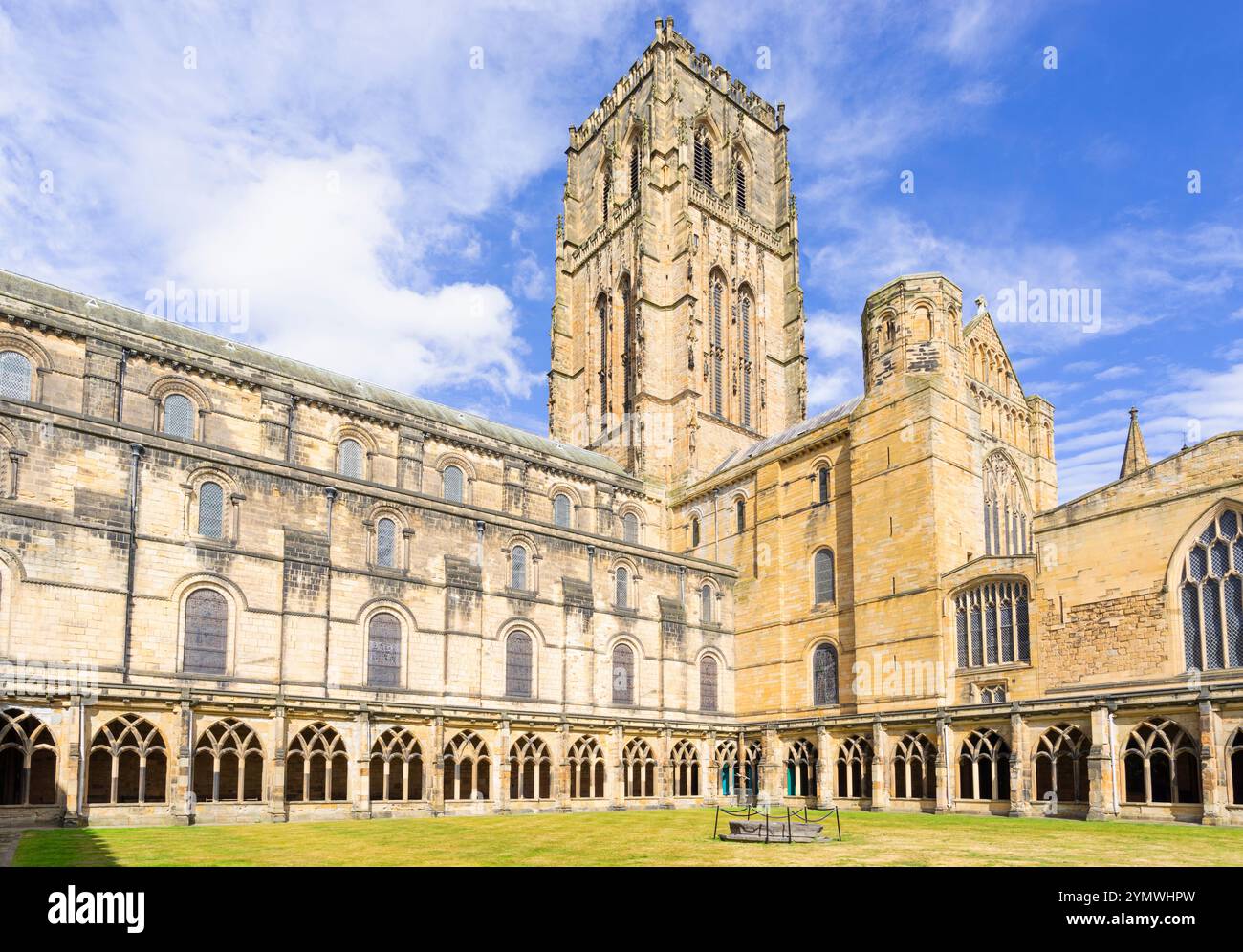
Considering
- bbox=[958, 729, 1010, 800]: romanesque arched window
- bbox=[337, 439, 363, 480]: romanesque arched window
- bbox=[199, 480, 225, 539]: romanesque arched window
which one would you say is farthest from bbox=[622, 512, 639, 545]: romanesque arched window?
bbox=[958, 729, 1010, 800]: romanesque arched window

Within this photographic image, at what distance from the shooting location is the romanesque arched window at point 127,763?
80.1 feet

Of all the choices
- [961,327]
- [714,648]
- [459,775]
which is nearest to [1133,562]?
[961,327]

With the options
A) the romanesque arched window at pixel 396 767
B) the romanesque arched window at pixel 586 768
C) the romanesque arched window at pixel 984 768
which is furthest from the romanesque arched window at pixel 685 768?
the romanesque arched window at pixel 984 768

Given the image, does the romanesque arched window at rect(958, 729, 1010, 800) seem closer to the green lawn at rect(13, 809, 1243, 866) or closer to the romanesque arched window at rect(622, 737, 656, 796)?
the green lawn at rect(13, 809, 1243, 866)

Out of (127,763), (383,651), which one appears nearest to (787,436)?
(383,651)

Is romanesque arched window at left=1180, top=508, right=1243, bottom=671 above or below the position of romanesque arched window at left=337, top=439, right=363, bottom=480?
below

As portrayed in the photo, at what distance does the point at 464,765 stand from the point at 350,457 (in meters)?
15.7

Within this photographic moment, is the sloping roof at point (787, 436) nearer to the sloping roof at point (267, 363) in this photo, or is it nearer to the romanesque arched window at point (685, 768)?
the sloping roof at point (267, 363)

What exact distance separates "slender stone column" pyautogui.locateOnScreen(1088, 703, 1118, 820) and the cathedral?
79mm

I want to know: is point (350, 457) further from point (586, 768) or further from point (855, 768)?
point (855, 768)

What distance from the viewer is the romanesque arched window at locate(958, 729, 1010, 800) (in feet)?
95.7

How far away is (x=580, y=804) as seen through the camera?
33156 millimetres

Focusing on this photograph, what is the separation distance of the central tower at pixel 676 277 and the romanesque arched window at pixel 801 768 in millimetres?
20301
